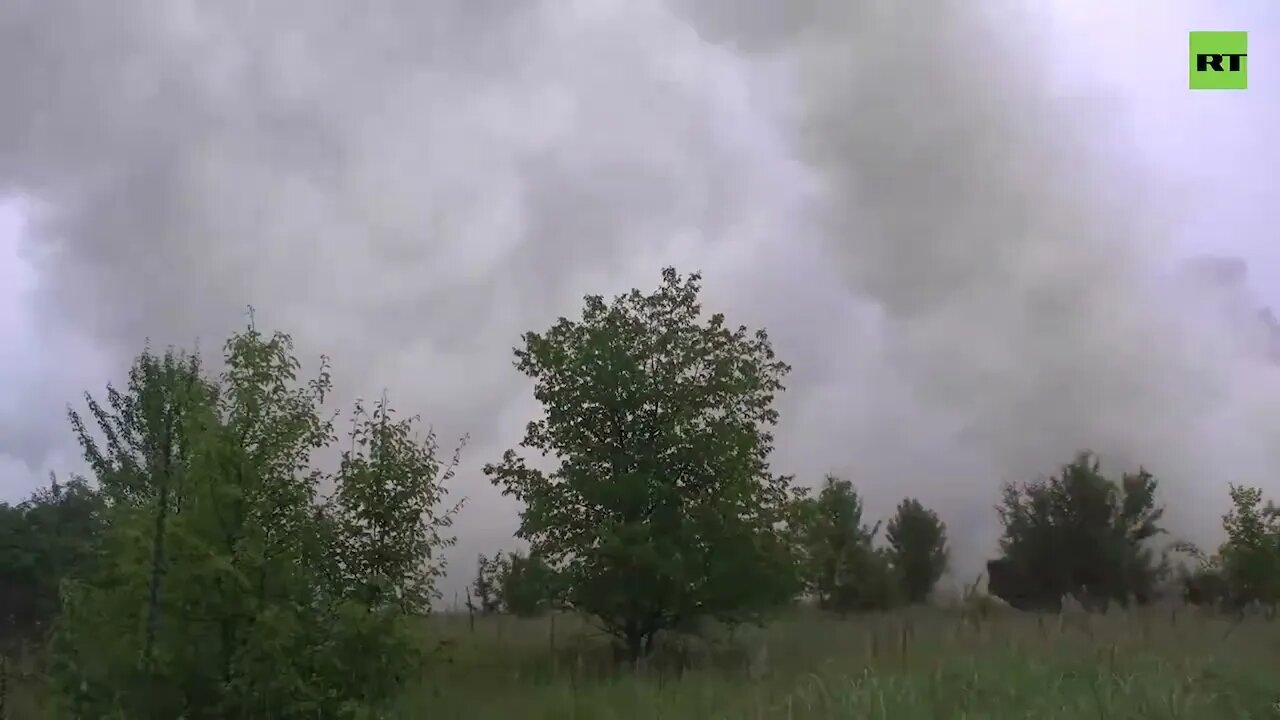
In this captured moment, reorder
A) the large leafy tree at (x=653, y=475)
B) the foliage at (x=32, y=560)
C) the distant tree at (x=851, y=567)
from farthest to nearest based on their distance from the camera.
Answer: the distant tree at (x=851, y=567), the foliage at (x=32, y=560), the large leafy tree at (x=653, y=475)

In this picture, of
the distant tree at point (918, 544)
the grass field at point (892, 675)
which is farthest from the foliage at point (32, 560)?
the distant tree at point (918, 544)

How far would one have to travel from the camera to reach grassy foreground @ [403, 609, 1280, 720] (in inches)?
472

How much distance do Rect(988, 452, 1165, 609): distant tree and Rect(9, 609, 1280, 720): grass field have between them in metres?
21.4

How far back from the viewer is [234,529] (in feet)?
33.9

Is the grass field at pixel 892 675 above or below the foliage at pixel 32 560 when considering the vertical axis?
below

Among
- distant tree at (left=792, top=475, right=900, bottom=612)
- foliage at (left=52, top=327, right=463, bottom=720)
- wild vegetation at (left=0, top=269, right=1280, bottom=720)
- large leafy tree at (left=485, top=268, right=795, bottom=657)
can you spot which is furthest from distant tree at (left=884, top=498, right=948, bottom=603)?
foliage at (left=52, top=327, right=463, bottom=720)

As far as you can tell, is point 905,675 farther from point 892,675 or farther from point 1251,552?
point 1251,552

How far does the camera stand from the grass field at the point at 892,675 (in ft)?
39.2

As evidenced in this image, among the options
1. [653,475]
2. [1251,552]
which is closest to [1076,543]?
[1251,552]

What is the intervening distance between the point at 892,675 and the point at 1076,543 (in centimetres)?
3099

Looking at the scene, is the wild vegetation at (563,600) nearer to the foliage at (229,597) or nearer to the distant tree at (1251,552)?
the foliage at (229,597)

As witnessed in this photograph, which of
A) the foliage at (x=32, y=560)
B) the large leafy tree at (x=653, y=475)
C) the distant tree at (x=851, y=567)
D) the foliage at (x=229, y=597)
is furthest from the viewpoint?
the distant tree at (x=851, y=567)

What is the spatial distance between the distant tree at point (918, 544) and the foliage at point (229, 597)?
39422 mm

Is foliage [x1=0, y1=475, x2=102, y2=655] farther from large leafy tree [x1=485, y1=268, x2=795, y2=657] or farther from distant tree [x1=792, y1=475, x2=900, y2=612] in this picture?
distant tree [x1=792, y1=475, x2=900, y2=612]
